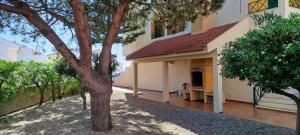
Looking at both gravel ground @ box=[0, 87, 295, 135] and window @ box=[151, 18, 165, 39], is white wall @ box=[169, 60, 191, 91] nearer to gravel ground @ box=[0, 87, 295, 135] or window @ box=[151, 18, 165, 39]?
window @ box=[151, 18, 165, 39]

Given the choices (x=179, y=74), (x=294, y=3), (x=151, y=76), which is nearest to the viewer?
(x=294, y=3)

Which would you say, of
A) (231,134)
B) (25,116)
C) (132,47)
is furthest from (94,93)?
(132,47)

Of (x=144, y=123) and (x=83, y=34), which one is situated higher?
(x=83, y=34)

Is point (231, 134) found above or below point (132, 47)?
below

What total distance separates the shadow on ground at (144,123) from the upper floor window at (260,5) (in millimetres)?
5818

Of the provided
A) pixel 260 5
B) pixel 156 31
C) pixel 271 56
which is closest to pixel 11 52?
pixel 156 31

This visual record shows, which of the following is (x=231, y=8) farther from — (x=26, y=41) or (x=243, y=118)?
(x=26, y=41)

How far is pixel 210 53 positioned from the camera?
12570 millimetres

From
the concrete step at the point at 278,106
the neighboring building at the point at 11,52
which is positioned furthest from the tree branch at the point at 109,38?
the neighboring building at the point at 11,52

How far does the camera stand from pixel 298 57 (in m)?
5.50

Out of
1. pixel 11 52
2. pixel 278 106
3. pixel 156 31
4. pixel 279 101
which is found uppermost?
pixel 156 31

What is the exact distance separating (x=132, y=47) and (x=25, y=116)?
17026 mm

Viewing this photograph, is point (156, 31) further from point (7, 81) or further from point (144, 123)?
point (144, 123)

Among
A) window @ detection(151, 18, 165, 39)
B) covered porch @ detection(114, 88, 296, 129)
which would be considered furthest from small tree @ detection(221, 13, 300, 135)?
window @ detection(151, 18, 165, 39)
